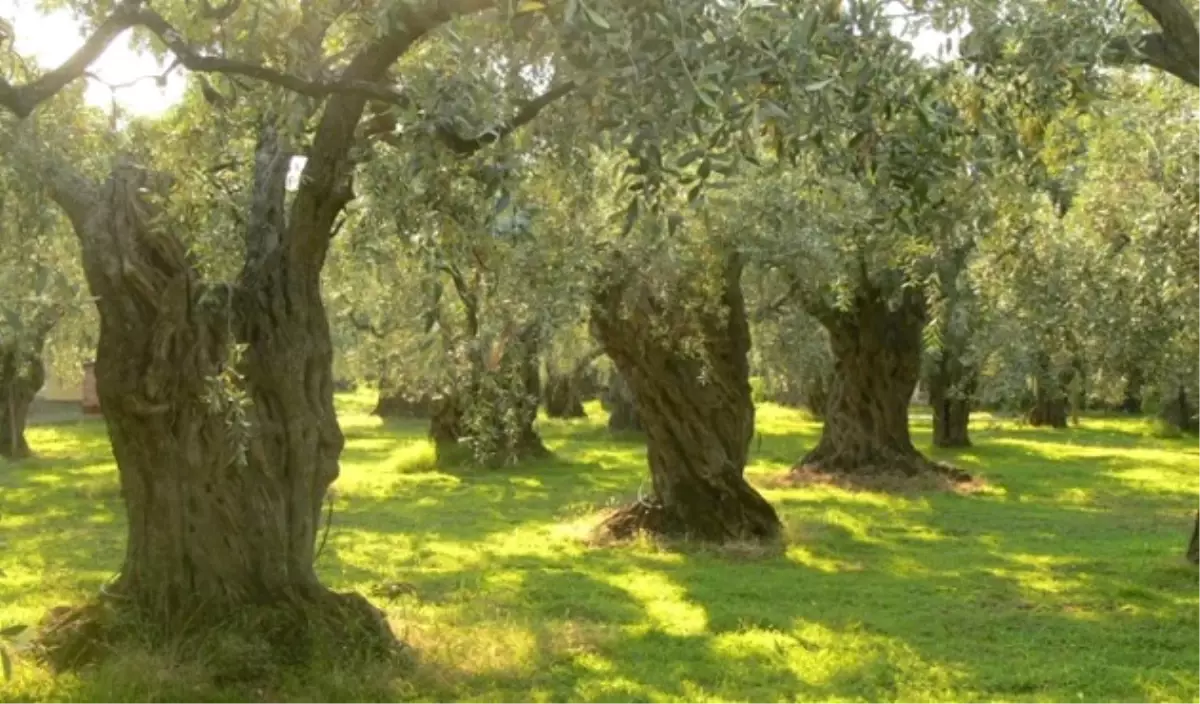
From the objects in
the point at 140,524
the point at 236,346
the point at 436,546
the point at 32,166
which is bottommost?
the point at 436,546

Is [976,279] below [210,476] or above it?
Answer: above

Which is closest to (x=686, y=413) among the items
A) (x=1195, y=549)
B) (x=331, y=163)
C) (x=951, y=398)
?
(x=1195, y=549)

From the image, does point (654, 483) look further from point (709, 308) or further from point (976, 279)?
point (976, 279)

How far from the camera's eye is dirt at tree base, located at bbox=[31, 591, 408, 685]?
362 inches

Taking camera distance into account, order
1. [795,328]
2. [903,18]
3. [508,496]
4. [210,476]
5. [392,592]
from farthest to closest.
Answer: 1. [795,328]
2. [508,496]
3. [392,592]
4. [210,476]
5. [903,18]

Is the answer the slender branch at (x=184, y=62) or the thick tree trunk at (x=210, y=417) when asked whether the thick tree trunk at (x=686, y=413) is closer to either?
the thick tree trunk at (x=210, y=417)

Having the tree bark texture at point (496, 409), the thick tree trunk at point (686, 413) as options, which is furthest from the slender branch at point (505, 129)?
the thick tree trunk at point (686, 413)

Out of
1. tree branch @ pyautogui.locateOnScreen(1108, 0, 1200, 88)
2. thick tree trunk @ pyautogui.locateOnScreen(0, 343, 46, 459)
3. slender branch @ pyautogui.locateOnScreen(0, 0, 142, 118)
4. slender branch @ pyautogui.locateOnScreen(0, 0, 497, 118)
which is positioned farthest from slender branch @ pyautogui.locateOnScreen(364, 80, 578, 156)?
thick tree trunk @ pyautogui.locateOnScreen(0, 343, 46, 459)

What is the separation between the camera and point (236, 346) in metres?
8.64

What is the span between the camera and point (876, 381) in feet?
85.0

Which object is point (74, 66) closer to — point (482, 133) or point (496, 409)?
point (482, 133)

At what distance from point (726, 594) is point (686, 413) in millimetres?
3547

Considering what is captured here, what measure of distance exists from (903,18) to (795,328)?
2366 cm

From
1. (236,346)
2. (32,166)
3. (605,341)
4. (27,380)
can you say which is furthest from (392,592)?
(27,380)
